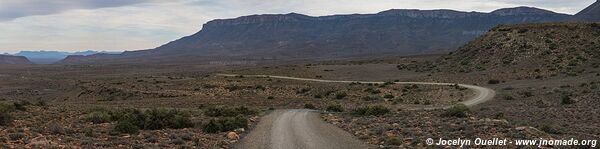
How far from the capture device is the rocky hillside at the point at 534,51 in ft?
177

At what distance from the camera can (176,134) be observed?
17984mm

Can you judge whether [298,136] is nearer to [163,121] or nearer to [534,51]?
[163,121]

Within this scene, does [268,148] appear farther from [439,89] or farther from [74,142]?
[439,89]

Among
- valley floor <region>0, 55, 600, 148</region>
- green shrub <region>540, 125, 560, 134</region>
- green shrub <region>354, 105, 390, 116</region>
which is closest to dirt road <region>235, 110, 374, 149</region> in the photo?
valley floor <region>0, 55, 600, 148</region>

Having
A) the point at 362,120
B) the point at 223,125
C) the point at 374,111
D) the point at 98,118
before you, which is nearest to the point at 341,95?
the point at 374,111

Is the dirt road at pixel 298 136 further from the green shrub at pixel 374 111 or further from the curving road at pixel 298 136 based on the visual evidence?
the green shrub at pixel 374 111

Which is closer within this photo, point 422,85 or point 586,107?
point 586,107

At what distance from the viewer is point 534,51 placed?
6203 cm

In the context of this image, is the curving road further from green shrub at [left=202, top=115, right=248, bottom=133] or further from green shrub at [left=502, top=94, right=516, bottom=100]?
green shrub at [left=502, top=94, right=516, bottom=100]

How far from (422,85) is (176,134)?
34885 millimetres

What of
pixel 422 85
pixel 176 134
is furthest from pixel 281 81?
pixel 176 134

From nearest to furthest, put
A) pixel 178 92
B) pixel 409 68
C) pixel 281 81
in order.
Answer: pixel 178 92
pixel 281 81
pixel 409 68

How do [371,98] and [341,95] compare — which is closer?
[371,98]

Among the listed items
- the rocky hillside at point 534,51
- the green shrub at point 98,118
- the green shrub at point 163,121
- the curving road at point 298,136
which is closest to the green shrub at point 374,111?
the curving road at point 298,136
